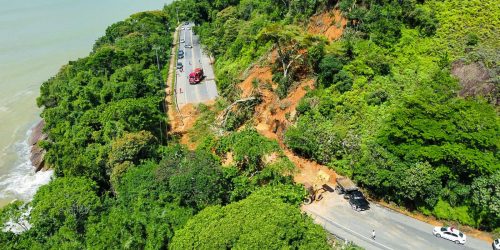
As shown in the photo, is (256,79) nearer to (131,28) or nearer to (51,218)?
(51,218)

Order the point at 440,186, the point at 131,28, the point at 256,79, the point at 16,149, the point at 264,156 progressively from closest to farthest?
the point at 440,186 < the point at 264,156 < the point at 256,79 < the point at 16,149 < the point at 131,28

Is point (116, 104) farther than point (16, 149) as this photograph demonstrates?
No

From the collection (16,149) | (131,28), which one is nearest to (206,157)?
(16,149)

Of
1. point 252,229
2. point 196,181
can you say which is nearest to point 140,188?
point 196,181

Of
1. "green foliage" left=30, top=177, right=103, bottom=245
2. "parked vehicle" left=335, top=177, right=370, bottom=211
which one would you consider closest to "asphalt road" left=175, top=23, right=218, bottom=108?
"green foliage" left=30, top=177, right=103, bottom=245

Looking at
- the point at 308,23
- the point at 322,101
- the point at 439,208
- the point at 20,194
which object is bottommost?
the point at 20,194

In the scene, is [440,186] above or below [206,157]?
below

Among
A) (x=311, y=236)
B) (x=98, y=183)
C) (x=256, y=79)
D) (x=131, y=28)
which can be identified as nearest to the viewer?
(x=311, y=236)
